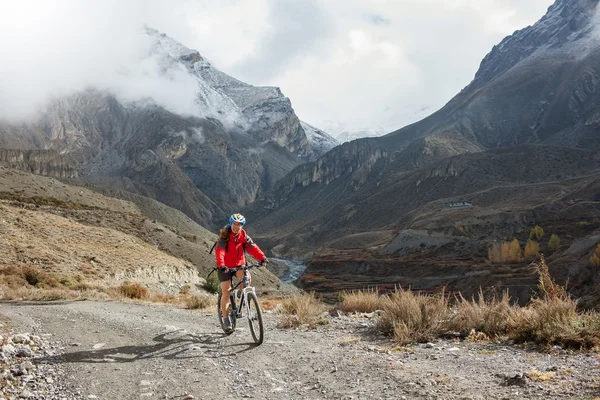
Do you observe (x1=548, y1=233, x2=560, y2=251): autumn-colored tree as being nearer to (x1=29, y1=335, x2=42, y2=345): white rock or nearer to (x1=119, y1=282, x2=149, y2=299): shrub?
(x1=119, y1=282, x2=149, y2=299): shrub

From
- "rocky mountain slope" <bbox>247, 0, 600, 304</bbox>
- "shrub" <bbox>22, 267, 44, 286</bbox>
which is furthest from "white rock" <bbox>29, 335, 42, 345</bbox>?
"rocky mountain slope" <bbox>247, 0, 600, 304</bbox>

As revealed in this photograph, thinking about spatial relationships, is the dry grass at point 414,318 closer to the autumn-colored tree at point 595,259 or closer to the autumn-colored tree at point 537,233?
the autumn-colored tree at point 595,259

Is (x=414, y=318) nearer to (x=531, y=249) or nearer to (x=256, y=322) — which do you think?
(x=256, y=322)

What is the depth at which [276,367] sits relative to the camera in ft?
22.8

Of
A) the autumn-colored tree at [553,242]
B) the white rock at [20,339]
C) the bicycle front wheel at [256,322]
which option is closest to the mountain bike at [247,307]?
the bicycle front wheel at [256,322]

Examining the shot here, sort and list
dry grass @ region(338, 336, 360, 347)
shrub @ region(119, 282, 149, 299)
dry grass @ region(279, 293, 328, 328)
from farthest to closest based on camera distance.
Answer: shrub @ region(119, 282, 149, 299) → dry grass @ region(279, 293, 328, 328) → dry grass @ region(338, 336, 360, 347)

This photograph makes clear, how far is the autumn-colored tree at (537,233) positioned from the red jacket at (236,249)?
86936 mm

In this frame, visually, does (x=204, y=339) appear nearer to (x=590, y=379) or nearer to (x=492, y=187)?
(x=590, y=379)

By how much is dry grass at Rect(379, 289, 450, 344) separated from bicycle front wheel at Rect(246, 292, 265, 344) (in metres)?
2.50

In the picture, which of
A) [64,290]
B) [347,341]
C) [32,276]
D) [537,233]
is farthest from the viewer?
[537,233]

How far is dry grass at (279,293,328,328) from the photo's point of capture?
10672 millimetres

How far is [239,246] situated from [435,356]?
4320 millimetres

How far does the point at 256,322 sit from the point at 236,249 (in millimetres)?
1563

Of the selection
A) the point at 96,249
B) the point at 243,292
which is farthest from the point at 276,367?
the point at 96,249
